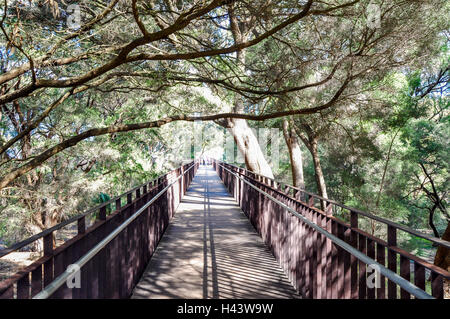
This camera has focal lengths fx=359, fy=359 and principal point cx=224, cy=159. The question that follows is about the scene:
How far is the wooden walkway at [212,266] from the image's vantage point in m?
4.62

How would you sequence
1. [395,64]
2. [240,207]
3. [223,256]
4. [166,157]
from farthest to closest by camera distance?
[166,157] → [240,207] → [395,64] → [223,256]

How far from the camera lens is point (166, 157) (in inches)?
901

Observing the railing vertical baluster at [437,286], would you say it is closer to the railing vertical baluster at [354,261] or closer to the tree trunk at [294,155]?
the railing vertical baluster at [354,261]

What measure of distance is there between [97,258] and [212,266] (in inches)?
111

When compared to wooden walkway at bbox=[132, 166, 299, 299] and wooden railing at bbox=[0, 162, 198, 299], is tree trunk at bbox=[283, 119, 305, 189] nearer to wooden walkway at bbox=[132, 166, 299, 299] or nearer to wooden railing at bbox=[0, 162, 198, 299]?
wooden walkway at bbox=[132, 166, 299, 299]

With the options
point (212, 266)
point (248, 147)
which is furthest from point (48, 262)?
point (248, 147)

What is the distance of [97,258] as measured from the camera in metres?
3.10

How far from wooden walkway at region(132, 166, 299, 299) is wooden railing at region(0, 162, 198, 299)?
1.20 ft

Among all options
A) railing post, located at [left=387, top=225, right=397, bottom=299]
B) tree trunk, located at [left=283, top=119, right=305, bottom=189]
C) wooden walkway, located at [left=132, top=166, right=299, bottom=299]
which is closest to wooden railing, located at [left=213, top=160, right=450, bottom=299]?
railing post, located at [left=387, top=225, right=397, bottom=299]

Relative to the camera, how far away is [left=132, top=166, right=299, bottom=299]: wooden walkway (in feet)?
15.2

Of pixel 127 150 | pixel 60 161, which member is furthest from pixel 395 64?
pixel 60 161

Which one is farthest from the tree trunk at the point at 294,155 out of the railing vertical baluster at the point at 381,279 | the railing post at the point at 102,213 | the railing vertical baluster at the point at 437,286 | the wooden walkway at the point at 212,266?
the railing vertical baluster at the point at 437,286
